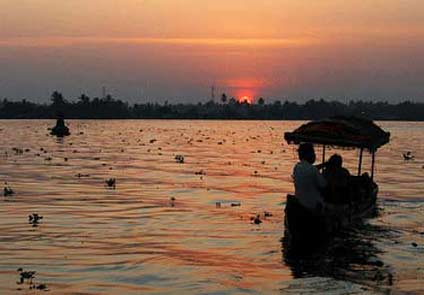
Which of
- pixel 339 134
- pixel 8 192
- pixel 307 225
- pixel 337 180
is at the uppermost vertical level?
pixel 339 134

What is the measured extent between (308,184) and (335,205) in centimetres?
253

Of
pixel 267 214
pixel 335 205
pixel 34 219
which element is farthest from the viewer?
pixel 267 214

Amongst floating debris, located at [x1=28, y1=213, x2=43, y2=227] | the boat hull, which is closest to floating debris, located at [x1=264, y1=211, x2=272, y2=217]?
the boat hull

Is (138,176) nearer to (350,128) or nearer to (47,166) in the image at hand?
(47,166)

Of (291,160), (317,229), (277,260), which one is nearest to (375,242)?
(317,229)

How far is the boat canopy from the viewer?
25.3 metres

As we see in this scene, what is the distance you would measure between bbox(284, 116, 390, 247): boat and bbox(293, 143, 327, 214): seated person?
29cm

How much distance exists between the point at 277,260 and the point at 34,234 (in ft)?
23.2

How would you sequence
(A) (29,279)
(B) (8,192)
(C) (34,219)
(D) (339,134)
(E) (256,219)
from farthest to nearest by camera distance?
(B) (8,192) → (D) (339,134) → (E) (256,219) → (C) (34,219) → (A) (29,279)

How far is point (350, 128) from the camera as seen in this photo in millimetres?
25422

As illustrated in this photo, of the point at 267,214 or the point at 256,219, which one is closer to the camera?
the point at 256,219

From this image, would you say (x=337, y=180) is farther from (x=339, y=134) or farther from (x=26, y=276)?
(x=26, y=276)

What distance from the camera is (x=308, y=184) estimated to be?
18.6 m

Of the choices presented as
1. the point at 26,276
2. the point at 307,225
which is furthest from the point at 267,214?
the point at 26,276
